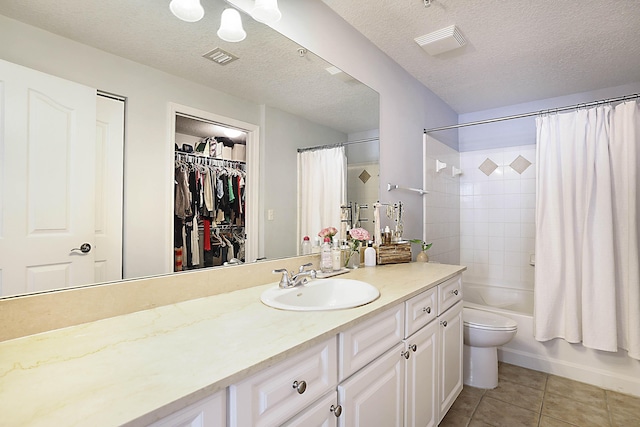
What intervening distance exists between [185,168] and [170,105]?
0.75 feet

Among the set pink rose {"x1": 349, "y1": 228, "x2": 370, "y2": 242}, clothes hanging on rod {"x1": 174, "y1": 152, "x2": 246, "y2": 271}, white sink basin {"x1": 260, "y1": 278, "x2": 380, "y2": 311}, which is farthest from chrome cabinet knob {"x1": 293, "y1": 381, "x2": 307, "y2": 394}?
pink rose {"x1": 349, "y1": 228, "x2": 370, "y2": 242}

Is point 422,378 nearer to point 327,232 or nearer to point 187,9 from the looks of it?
point 327,232

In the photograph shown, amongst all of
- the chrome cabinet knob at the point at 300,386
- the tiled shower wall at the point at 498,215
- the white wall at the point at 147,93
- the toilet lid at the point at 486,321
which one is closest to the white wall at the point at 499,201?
the tiled shower wall at the point at 498,215

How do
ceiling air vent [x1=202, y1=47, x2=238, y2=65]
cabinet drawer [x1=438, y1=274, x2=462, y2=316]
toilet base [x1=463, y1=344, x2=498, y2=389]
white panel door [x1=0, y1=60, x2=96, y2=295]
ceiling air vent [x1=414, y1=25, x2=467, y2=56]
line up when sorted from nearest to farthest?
white panel door [x1=0, y1=60, x2=96, y2=295]
ceiling air vent [x1=202, y1=47, x2=238, y2=65]
cabinet drawer [x1=438, y1=274, x2=462, y2=316]
ceiling air vent [x1=414, y1=25, x2=467, y2=56]
toilet base [x1=463, y1=344, x2=498, y2=389]

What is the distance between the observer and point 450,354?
183cm

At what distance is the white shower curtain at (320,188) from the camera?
5.69ft

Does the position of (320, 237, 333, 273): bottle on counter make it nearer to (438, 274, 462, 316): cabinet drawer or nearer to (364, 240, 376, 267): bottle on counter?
(364, 240, 376, 267): bottle on counter

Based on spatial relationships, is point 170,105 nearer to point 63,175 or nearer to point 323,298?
point 63,175

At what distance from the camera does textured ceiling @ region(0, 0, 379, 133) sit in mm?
921

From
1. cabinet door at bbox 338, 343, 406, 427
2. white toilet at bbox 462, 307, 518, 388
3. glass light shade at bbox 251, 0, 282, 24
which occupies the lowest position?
white toilet at bbox 462, 307, 518, 388

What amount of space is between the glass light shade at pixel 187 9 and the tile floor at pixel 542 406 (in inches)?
92.7

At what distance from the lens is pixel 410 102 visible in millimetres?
2613

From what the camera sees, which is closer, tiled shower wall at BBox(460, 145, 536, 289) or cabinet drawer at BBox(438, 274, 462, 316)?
cabinet drawer at BBox(438, 274, 462, 316)

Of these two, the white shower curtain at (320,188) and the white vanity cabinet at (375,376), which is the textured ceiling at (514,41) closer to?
the white shower curtain at (320,188)
